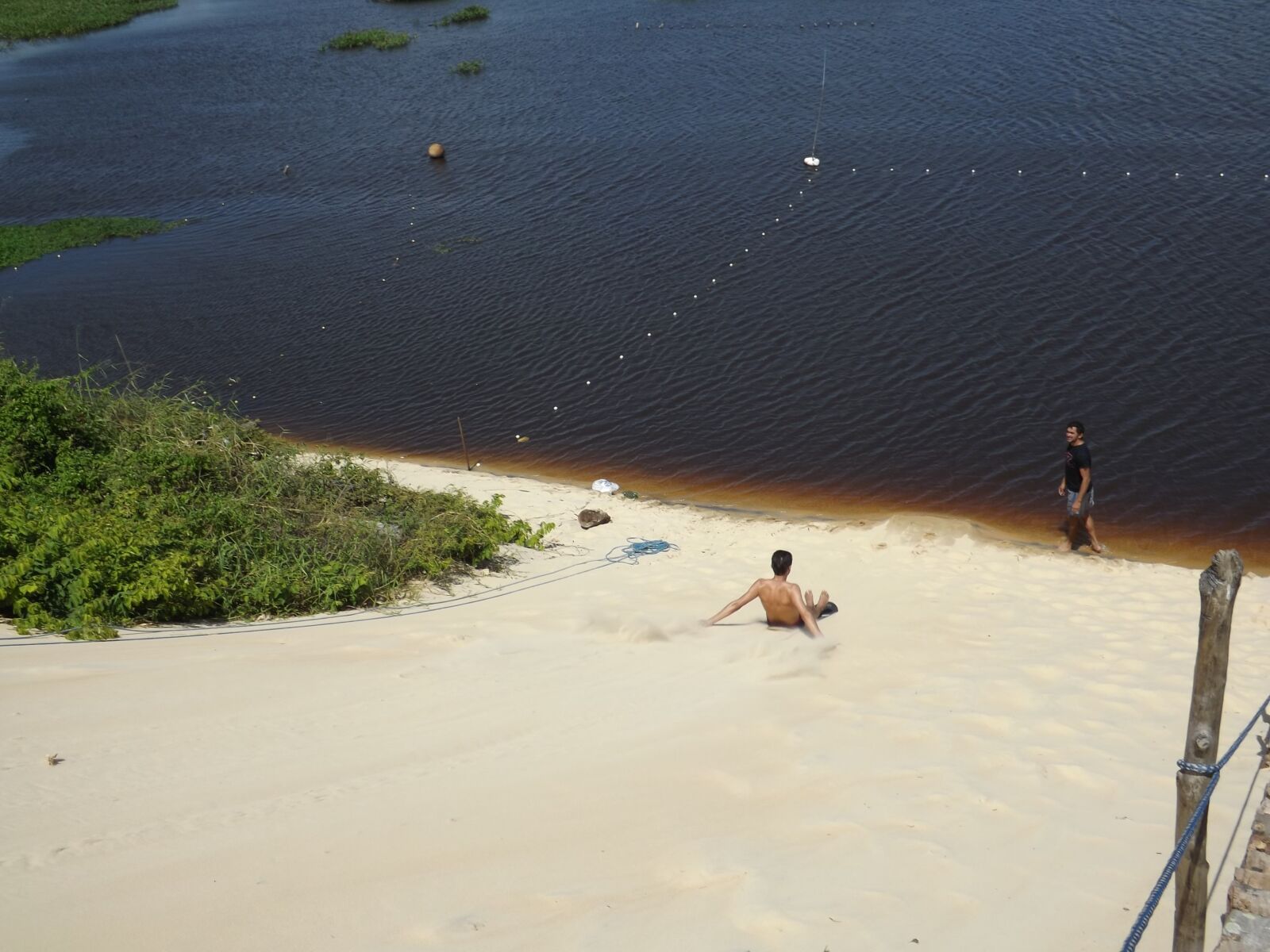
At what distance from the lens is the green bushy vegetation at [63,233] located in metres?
28.0

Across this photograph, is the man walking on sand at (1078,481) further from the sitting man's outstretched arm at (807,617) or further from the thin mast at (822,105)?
the thin mast at (822,105)

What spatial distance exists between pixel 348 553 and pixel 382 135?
84.7 ft

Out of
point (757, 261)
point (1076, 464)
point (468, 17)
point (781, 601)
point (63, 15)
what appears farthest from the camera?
point (63, 15)

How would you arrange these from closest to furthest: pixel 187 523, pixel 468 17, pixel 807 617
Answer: pixel 807 617, pixel 187 523, pixel 468 17

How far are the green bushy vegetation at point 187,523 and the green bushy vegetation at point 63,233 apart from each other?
18161 millimetres

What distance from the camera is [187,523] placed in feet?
33.7

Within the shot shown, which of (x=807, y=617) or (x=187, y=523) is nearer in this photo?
(x=807, y=617)

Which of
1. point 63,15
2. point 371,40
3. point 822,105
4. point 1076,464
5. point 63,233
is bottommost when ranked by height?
point 1076,464

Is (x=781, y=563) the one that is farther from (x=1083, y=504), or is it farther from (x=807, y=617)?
(x=1083, y=504)

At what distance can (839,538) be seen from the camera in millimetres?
12633

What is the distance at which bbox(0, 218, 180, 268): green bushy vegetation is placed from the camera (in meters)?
28.0

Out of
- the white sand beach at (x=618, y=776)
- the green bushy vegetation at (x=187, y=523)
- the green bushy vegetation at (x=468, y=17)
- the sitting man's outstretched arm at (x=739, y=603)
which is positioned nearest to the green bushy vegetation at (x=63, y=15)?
the green bushy vegetation at (x=468, y=17)

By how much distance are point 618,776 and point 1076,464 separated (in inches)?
290

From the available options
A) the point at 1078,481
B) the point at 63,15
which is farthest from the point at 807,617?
the point at 63,15
